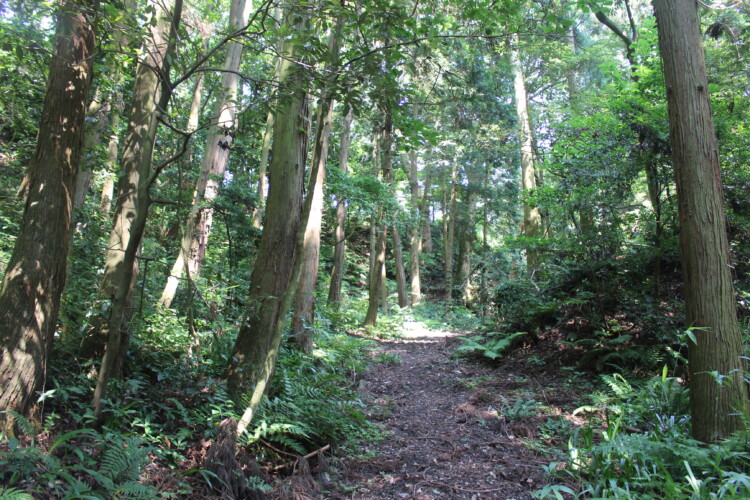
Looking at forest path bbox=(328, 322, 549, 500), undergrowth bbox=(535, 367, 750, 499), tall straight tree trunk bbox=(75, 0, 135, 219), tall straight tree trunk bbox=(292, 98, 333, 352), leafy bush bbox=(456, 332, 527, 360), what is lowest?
forest path bbox=(328, 322, 549, 500)

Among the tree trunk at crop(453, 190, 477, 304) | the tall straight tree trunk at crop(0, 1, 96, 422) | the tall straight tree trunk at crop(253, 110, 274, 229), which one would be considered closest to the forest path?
the tall straight tree trunk at crop(0, 1, 96, 422)

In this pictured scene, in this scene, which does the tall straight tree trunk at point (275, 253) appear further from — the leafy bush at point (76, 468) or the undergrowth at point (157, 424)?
the leafy bush at point (76, 468)

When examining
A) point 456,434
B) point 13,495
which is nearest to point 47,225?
point 13,495

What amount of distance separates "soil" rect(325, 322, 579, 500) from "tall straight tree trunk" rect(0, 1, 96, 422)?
2.53 metres

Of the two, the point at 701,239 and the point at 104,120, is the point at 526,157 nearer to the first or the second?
the point at 701,239

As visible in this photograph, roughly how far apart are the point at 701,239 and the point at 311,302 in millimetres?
6315

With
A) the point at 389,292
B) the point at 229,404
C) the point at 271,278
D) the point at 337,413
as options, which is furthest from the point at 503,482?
the point at 389,292

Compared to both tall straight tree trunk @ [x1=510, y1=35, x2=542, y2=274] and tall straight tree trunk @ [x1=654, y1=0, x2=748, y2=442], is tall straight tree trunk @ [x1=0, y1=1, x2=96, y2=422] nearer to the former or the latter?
tall straight tree trunk @ [x1=654, y1=0, x2=748, y2=442]

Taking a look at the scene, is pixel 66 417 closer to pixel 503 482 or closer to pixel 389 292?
pixel 503 482

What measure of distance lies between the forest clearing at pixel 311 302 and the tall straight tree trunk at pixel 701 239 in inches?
0.8

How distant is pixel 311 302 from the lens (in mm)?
8398

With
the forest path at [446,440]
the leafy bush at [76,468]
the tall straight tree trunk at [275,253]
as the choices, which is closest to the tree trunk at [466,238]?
the forest path at [446,440]

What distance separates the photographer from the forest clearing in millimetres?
3186

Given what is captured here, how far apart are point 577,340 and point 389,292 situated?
61.3 ft
